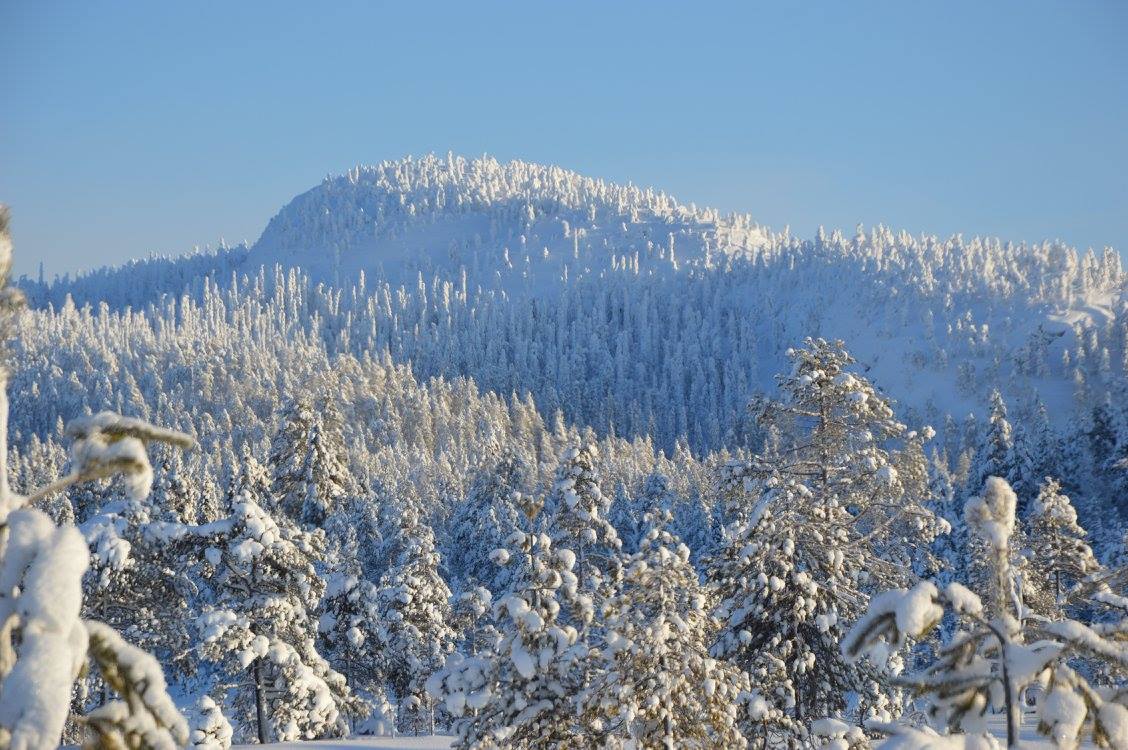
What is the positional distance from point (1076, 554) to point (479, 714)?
63.2 feet

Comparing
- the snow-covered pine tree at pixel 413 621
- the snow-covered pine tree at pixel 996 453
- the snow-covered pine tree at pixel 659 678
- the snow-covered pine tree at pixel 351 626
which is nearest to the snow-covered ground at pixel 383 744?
the snow-covered pine tree at pixel 659 678

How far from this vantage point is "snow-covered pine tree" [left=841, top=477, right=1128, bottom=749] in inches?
143

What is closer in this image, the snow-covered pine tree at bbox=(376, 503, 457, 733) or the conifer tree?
the conifer tree

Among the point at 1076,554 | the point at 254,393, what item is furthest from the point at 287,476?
the point at 254,393

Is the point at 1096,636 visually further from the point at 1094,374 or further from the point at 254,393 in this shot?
the point at 1094,374

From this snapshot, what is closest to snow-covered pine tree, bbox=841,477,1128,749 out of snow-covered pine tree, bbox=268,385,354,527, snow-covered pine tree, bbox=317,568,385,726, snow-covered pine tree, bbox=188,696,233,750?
snow-covered pine tree, bbox=188,696,233,750

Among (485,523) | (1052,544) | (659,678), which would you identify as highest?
(659,678)

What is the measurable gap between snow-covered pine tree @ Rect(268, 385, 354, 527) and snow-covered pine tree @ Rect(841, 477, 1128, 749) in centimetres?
3034

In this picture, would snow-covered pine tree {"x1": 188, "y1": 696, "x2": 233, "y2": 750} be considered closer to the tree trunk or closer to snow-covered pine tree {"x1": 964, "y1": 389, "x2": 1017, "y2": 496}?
the tree trunk

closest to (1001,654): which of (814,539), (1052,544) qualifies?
(814,539)

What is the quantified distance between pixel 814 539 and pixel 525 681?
5.83 metres

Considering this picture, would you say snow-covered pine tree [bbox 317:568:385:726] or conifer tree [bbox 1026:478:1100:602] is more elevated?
conifer tree [bbox 1026:478:1100:602]

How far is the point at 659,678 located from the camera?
11.0 m

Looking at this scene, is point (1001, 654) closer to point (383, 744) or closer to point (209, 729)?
point (383, 744)
